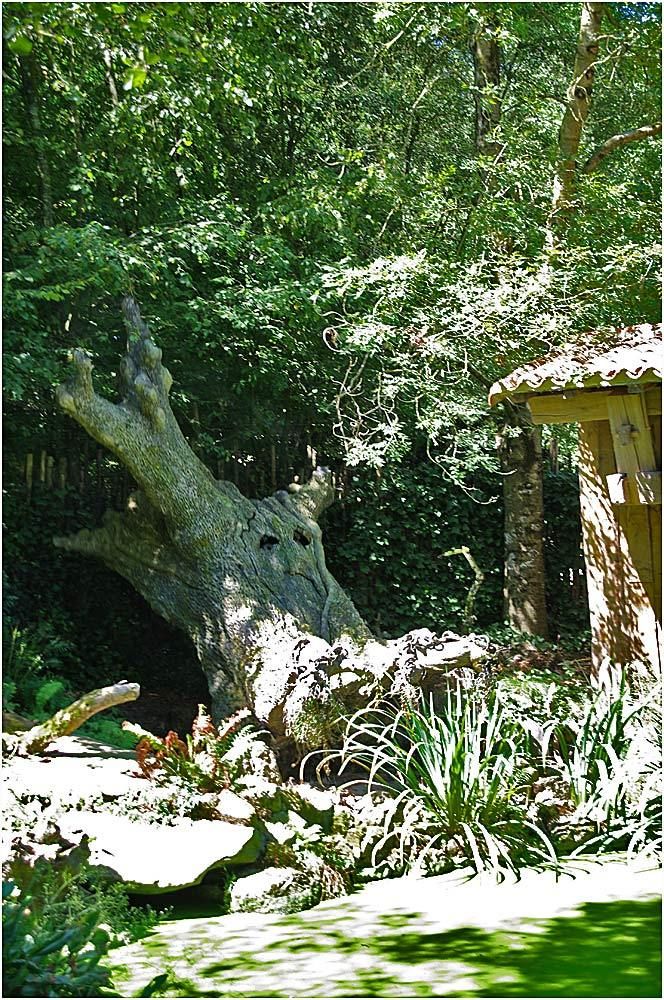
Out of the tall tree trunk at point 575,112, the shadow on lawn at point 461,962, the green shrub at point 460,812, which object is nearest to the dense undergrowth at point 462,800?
→ the green shrub at point 460,812

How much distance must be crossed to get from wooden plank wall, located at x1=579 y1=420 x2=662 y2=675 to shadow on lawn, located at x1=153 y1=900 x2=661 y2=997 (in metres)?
2.42

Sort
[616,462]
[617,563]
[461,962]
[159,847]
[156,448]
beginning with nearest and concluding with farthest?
1. [461,962]
2. [159,847]
3. [616,462]
4. [617,563]
5. [156,448]

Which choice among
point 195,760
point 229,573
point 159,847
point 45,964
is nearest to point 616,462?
point 229,573

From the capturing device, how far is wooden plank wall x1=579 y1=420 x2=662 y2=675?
668 centimetres

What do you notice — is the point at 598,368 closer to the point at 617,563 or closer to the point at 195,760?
the point at 617,563

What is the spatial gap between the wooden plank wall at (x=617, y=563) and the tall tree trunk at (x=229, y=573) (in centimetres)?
112

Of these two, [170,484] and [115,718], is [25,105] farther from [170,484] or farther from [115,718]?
[115,718]

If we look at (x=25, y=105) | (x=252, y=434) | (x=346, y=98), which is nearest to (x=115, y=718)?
(x=252, y=434)

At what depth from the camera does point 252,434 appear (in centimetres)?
973

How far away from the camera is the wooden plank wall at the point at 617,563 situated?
21.9ft

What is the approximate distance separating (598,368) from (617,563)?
1.57m

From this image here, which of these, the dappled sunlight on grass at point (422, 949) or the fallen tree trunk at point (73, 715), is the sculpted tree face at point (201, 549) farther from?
the dappled sunlight on grass at point (422, 949)

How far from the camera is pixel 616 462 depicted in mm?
6469

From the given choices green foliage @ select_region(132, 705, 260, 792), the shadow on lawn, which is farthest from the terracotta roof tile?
the shadow on lawn
